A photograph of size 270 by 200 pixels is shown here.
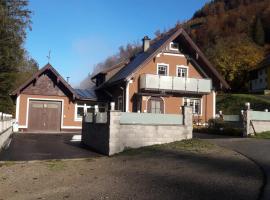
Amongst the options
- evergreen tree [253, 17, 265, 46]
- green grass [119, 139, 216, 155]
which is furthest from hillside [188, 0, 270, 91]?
green grass [119, 139, 216, 155]

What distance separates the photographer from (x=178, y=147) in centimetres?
1688

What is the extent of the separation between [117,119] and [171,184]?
299 inches

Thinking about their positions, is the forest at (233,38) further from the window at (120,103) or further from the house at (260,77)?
Answer: the window at (120,103)

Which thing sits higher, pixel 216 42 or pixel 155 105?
pixel 216 42

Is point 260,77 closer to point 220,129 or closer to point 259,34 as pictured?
point 259,34

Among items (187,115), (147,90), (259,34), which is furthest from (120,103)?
(259,34)

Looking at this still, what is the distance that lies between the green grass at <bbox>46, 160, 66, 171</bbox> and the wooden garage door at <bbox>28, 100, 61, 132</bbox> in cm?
1893

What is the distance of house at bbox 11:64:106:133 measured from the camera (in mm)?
33844

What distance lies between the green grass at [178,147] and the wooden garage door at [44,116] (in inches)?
716

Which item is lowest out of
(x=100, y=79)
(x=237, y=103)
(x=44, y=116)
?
(x=44, y=116)

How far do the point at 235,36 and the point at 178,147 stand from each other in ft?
237

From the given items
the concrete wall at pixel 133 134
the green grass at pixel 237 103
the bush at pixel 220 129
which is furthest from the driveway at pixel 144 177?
the green grass at pixel 237 103

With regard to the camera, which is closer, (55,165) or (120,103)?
(55,165)

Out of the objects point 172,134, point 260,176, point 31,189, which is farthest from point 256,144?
point 31,189
